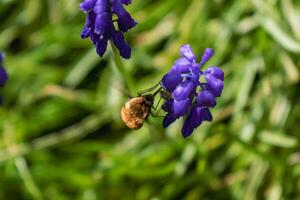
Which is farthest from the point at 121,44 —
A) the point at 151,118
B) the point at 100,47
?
the point at 151,118

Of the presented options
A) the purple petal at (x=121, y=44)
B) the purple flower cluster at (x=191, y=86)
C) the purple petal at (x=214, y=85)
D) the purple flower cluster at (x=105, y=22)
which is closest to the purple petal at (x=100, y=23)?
the purple flower cluster at (x=105, y=22)

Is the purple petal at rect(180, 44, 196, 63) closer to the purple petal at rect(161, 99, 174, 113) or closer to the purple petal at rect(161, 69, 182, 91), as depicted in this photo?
the purple petal at rect(161, 69, 182, 91)

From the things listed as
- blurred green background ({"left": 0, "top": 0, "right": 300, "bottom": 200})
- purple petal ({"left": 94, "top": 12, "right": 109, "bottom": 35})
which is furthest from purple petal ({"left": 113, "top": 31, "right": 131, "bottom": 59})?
blurred green background ({"left": 0, "top": 0, "right": 300, "bottom": 200})

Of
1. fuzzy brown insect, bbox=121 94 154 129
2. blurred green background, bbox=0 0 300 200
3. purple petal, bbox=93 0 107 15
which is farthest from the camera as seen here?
blurred green background, bbox=0 0 300 200

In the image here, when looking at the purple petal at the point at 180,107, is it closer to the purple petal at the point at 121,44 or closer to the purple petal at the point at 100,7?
the purple petal at the point at 121,44

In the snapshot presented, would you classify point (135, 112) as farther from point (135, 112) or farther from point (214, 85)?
point (214, 85)
